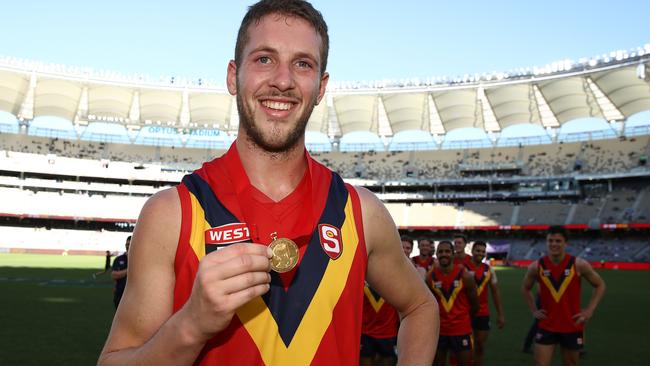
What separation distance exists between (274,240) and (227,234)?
209 millimetres

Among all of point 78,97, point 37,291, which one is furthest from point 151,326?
point 78,97

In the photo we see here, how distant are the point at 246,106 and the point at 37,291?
62.5ft

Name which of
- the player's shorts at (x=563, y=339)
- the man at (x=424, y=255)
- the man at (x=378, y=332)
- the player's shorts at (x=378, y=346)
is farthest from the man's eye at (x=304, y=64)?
the man at (x=424, y=255)

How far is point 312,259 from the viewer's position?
1.83 m

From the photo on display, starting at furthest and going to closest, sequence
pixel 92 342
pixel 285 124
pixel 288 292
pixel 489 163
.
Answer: pixel 489 163, pixel 92 342, pixel 285 124, pixel 288 292

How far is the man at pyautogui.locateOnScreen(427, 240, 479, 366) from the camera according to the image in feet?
27.8

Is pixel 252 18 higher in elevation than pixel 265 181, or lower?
higher

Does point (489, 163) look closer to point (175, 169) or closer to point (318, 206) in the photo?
point (175, 169)

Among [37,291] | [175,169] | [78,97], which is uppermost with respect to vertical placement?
[78,97]

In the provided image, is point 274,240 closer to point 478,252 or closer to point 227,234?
point 227,234

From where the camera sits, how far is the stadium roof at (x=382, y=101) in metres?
49.4

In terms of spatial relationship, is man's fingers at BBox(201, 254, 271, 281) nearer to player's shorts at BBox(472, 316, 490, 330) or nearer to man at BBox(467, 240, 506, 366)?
man at BBox(467, 240, 506, 366)

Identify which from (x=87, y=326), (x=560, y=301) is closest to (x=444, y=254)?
(x=560, y=301)

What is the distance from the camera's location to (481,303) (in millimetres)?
10148
